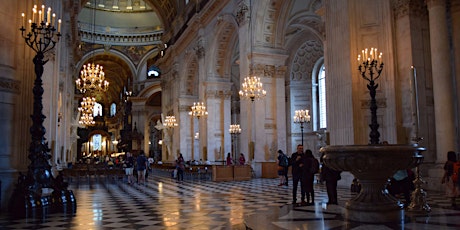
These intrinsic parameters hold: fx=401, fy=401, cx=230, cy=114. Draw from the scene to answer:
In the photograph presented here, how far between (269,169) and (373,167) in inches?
509

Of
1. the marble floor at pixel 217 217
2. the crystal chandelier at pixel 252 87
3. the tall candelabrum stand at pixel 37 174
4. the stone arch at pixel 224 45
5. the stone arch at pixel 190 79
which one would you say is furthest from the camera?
the stone arch at pixel 190 79

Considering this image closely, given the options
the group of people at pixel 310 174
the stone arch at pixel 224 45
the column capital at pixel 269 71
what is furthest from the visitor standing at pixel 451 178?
the stone arch at pixel 224 45

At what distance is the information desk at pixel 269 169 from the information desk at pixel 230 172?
111cm

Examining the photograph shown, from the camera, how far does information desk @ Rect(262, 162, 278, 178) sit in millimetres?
18000

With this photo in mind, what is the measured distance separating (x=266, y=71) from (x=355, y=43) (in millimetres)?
7317

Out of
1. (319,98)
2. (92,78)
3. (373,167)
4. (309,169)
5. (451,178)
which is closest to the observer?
(373,167)

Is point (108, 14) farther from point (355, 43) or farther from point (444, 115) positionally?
point (444, 115)

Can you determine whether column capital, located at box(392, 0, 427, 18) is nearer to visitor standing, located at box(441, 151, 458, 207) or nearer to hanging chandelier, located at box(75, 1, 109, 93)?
visitor standing, located at box(441, 151, 458, 207)

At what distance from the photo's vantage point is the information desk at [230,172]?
17130mm

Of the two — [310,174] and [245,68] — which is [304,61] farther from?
[310,174]

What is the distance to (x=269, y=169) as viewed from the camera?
59.3 ft

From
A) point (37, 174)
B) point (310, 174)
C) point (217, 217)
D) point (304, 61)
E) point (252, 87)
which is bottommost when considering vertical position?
point (217, 217)

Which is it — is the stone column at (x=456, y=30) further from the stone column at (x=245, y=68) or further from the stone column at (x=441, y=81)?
the stone column at (x=245, y=68)

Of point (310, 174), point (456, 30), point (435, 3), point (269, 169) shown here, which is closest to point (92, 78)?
point (269, 169)
